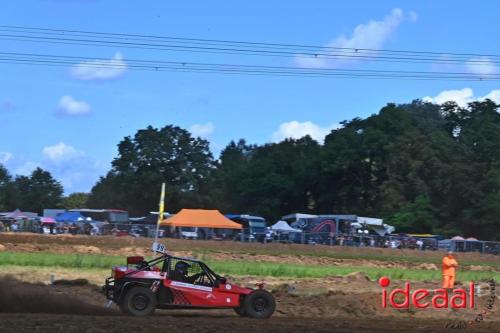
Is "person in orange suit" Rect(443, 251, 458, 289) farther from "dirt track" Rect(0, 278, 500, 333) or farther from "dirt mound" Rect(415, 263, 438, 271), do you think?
"dirt mound" Rect(415, 263, 438, 271)

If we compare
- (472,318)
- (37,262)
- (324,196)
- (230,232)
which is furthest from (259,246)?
(324,196)

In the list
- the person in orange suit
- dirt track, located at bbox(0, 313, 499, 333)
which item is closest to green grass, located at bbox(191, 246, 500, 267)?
the person in orange suit

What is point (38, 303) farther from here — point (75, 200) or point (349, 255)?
point (75, 200)

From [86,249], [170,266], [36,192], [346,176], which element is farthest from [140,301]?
[36,192]

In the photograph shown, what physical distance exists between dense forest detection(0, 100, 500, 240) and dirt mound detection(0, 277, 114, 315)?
65.4 metres

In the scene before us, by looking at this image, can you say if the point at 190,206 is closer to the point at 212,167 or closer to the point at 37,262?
the point at 212,167

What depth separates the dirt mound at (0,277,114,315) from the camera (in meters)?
15.9

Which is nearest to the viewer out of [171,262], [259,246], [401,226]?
[171,262]

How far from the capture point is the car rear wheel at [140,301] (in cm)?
1616

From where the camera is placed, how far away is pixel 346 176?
324ft

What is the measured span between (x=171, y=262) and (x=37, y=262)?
1594 centimetres

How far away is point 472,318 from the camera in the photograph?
62.2 feet

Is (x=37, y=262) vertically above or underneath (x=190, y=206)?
underneath

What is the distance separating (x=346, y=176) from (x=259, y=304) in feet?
272
